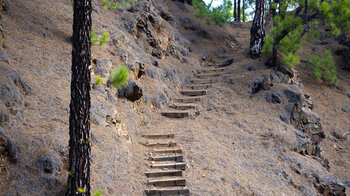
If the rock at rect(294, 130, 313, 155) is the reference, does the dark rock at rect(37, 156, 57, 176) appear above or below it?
above

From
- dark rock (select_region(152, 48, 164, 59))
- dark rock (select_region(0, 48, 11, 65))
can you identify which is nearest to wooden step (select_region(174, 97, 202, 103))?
dark rock (select_region(152, 48, 164, 59))

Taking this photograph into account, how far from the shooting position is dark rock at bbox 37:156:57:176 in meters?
4.86

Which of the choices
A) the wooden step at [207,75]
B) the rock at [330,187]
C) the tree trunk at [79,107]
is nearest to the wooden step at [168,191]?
the tree trunk at [79,107]

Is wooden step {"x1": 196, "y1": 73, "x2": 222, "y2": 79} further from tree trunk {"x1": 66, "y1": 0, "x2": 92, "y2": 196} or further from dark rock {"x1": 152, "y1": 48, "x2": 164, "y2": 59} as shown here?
tree trunk {"x1": 66, "y1": 0, "x2": 92, "y2": 196}

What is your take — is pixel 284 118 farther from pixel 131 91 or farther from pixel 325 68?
pixel 131 91

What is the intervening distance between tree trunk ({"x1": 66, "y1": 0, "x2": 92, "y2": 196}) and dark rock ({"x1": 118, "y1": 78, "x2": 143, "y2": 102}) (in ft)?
13.2

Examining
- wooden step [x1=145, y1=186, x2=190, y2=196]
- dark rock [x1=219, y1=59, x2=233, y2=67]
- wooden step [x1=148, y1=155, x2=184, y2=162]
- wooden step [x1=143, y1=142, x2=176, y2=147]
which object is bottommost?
wooden step [x1=145, y1=186, x2=190, y2=196]

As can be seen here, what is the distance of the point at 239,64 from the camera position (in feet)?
43.5

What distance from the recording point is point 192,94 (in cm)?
1127

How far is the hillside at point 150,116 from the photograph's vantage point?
17.5 ft

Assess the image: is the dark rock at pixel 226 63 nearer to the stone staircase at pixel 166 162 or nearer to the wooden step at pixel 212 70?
the wooden step at pixel 212 70

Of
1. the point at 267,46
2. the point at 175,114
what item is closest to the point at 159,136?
the point at 175,114

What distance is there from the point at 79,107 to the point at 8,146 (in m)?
1.25

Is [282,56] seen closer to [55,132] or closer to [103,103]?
[103,103]
